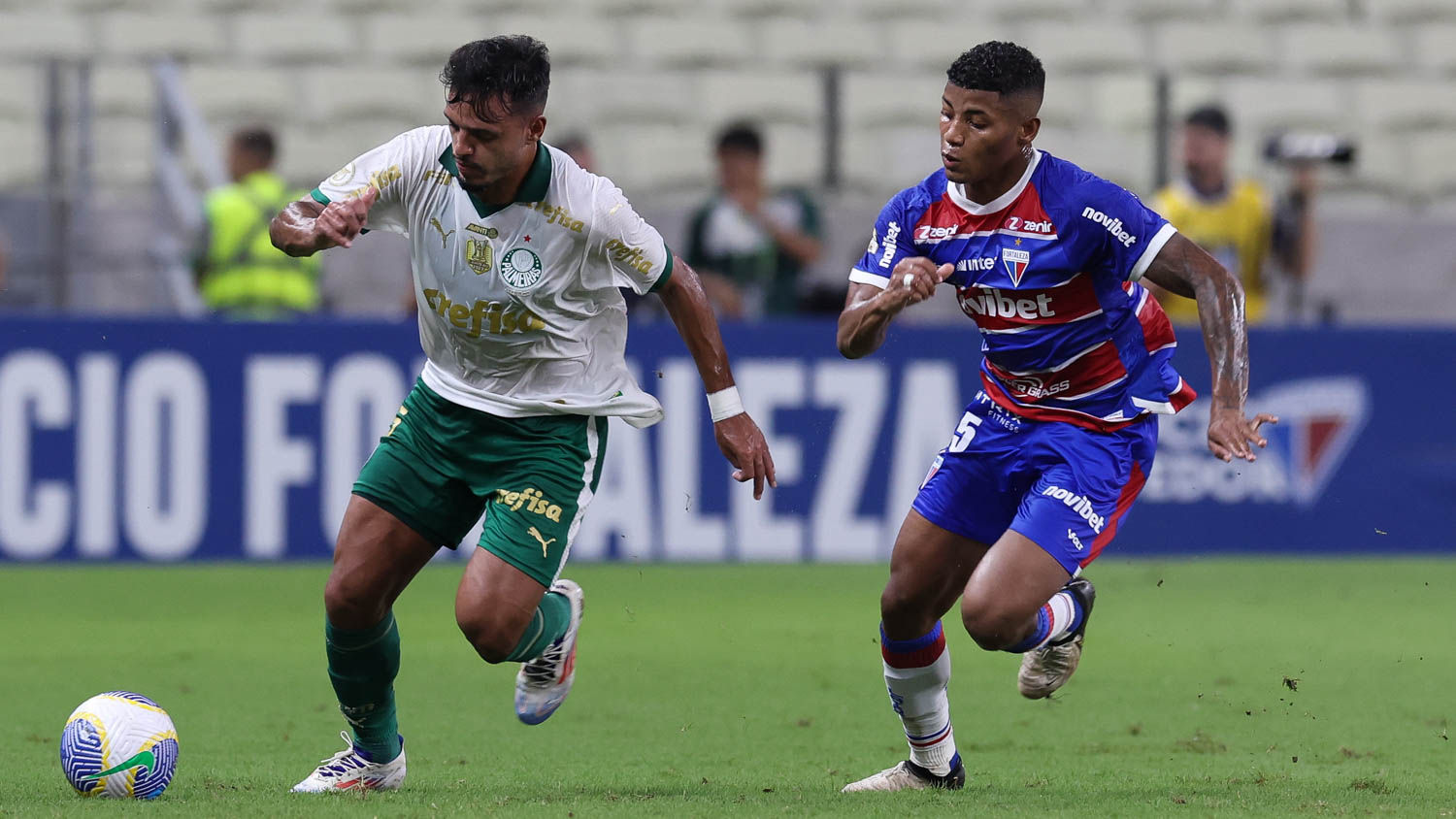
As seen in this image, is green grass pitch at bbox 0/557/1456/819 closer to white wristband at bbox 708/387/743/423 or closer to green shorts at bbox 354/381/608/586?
green shorts at bbox 354/381/608/586

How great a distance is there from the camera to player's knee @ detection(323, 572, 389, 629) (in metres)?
5.88

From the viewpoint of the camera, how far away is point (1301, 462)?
1314 cm

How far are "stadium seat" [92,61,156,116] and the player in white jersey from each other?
7475 mm

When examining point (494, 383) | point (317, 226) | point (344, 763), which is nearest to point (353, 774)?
point (344, 763)

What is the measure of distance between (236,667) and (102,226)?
5038 millimetres

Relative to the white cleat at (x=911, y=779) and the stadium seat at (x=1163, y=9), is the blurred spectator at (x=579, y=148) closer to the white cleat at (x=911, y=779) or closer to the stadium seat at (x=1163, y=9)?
the stadium seat at (x=1163, y=9)

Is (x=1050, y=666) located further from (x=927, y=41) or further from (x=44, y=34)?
(x=44, y=34)

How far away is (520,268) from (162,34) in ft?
36.6

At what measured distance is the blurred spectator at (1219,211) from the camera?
42.7 ft

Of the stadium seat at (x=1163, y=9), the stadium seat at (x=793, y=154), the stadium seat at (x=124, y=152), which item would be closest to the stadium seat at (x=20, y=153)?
the stadium seat at (x=124, y=152)

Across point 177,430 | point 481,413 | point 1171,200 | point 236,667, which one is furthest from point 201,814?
point 1171,200

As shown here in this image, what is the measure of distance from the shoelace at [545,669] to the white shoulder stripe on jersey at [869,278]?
148 centimetres

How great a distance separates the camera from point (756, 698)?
821 cm

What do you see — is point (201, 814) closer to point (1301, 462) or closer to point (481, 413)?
point (481, 413)
